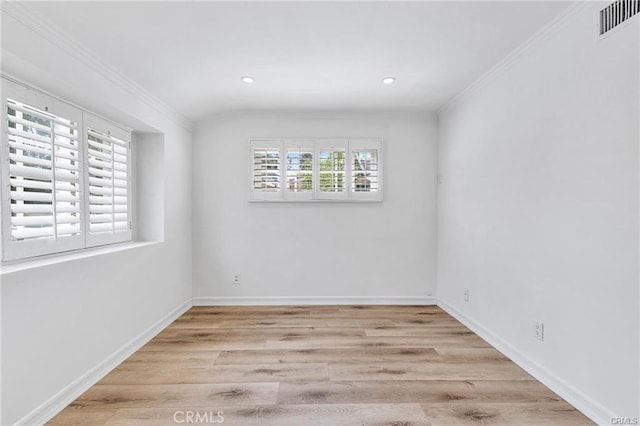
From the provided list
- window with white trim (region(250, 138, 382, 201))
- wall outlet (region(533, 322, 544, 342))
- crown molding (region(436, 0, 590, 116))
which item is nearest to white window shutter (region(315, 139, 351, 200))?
window with white trim (region(250, 138, 382, 201))

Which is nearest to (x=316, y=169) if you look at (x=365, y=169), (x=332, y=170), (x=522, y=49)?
(x=332, y=170)

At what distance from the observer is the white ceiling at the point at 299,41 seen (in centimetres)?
175

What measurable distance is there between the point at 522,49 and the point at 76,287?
3.47 meters

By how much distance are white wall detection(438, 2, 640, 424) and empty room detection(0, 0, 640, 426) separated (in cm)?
1

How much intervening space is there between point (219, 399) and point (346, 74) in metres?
2.60

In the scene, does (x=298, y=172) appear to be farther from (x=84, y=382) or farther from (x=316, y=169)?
(x=84, y=382)

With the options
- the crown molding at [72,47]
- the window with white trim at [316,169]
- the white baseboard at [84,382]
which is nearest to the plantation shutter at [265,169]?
the window with white trim at [316,169]

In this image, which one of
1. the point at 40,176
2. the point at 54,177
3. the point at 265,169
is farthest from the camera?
the point at 265,169

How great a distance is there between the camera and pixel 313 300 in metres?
3.78

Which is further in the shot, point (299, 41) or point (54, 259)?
point (299, 41)

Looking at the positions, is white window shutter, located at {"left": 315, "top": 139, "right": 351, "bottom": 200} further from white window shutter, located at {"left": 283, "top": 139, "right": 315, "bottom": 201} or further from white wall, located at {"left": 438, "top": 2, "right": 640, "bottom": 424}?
white wall, located at {"left": 438, "top": 2, "right": 640, "bottom": 424}

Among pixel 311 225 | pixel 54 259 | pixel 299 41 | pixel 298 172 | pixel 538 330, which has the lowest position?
pixel 538 330

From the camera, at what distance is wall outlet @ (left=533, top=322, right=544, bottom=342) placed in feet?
6.86

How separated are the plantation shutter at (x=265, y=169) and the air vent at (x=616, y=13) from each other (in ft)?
9.48
